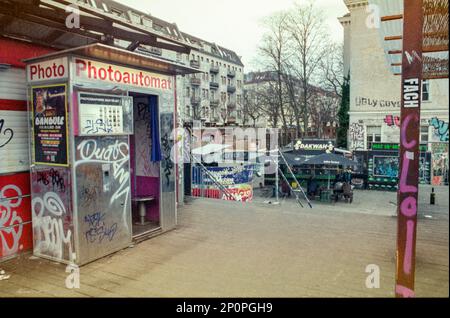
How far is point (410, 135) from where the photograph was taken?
11.9 feet

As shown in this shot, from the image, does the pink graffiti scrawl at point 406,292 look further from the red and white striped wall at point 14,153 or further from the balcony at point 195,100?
the balcony at point 195,100

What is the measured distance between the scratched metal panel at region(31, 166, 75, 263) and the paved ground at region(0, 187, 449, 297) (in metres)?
0.24

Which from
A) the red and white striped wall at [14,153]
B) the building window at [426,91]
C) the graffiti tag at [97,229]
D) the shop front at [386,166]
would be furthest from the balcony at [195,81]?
the graffiti tag at [97,229]

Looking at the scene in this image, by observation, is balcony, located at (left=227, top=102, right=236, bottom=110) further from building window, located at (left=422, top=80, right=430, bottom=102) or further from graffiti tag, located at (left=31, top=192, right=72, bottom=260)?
graffiti tag, located at (left=31, top=192, right=72, bottom=260)

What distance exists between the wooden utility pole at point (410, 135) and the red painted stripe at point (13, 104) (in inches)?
223

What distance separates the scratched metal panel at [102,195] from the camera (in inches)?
211

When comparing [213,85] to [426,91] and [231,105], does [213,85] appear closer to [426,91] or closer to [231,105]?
[231,105]

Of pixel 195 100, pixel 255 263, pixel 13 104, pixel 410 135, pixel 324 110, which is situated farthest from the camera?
pixel 195 100

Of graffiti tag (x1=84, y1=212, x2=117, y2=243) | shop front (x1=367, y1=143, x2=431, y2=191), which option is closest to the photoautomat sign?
Answer: graffiti tag (x1=84, y1=212, x2=117, y2=243)

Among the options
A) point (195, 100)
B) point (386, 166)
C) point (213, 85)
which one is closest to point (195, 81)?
A: point (195, 100)

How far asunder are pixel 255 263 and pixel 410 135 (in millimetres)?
2896

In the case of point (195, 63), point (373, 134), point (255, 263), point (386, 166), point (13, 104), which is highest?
point (195, 63)

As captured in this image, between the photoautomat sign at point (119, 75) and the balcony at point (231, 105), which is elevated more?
the balcony at point (231, 105)
